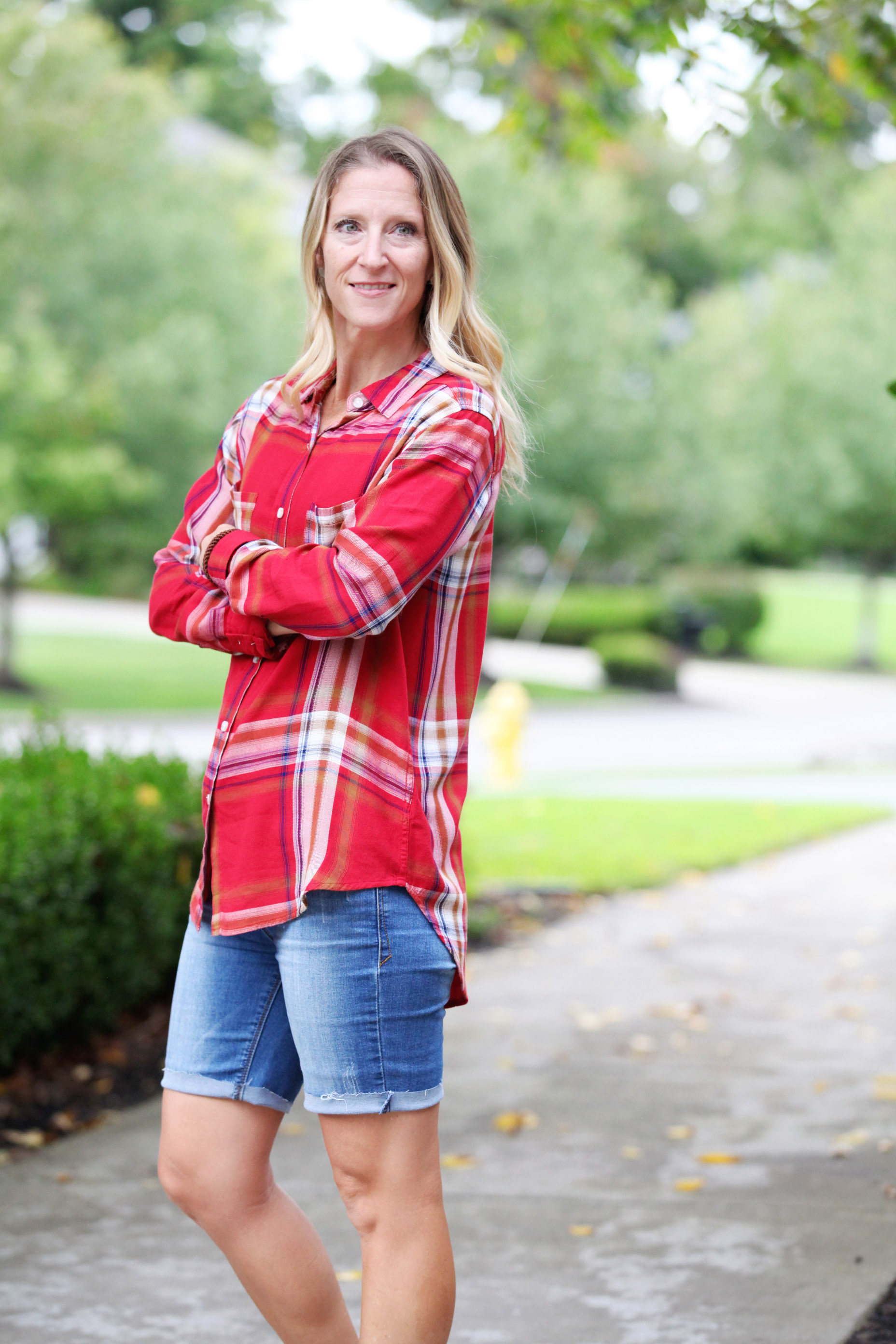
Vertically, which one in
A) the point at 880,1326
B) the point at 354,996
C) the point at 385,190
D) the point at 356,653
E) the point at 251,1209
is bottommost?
the point at 880,1326

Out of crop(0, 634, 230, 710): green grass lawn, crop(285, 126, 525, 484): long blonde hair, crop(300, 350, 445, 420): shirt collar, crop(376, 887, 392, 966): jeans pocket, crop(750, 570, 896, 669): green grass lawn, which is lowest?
crop(0, 634, 230, 710): green grass lawn

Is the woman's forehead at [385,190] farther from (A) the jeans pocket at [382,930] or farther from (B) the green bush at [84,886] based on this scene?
(B) the green bush at [84,886]

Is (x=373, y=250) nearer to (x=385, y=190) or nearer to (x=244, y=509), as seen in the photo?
(x=385, y=190)

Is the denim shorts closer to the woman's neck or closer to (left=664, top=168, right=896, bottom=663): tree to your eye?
the woman's neck

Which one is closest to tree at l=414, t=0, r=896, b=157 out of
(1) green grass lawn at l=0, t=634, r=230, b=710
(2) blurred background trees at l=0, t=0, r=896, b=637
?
(2) blurred background trees at l=0, t=0, r=896, b=637

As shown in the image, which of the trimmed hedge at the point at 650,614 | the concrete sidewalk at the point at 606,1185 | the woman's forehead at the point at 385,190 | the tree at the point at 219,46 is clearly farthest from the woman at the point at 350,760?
the tree at the point at 219,46

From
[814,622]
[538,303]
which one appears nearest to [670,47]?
[538,303]

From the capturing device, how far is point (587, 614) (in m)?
32.3

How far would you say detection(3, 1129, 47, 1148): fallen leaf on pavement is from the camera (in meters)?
4.21

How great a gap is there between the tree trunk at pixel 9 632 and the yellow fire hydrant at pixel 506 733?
11294 millimetres

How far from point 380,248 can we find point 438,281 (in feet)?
0.33

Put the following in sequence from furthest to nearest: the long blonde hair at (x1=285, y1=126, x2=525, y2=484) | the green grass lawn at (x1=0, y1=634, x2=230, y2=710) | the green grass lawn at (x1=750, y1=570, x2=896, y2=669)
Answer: the green grass lawn at (x1=750, y1=570, x2=896, y2=669), the green grass lawn at (x1=0, y1=634, x2=230, y2=710), the long blonde hair at (x1=285, y1=126, x2=525, y2=484)

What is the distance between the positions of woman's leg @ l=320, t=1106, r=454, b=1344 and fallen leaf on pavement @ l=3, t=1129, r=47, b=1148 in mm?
2368

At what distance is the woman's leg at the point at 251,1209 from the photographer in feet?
7.16
